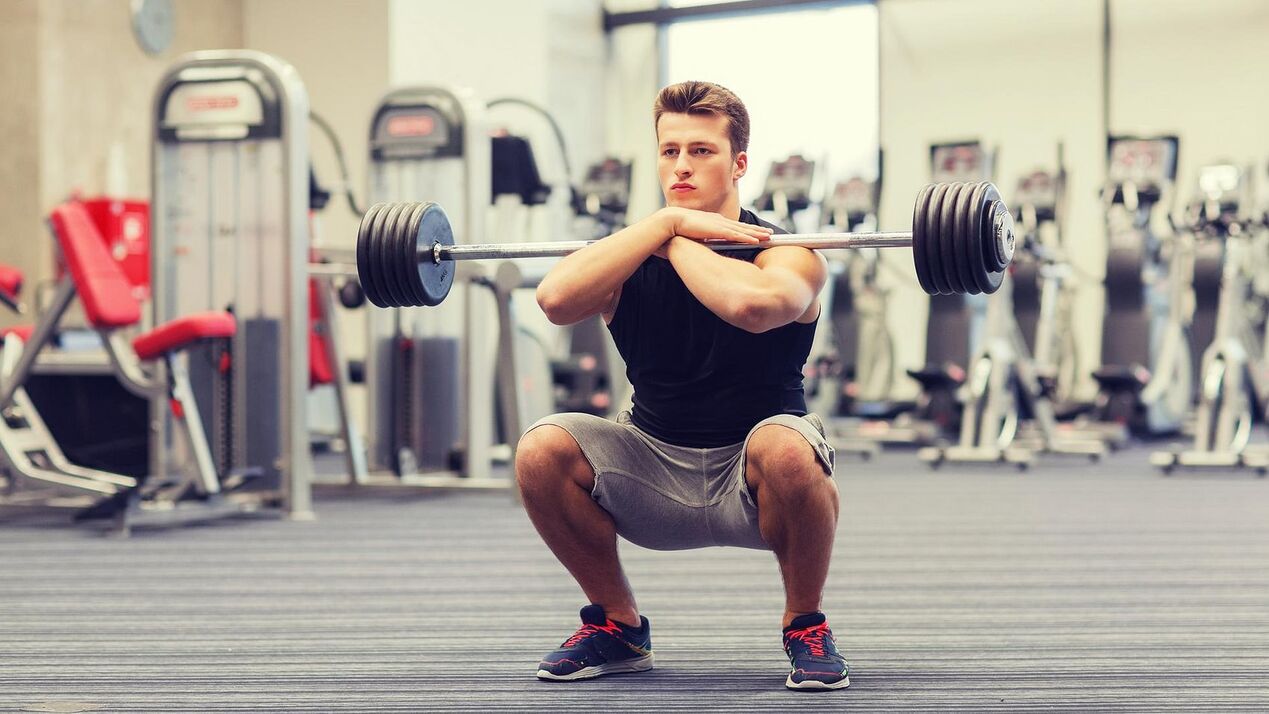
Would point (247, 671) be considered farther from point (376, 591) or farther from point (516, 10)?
point (516, 10)

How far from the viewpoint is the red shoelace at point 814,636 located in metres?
2.27

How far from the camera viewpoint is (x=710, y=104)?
89.6 inches

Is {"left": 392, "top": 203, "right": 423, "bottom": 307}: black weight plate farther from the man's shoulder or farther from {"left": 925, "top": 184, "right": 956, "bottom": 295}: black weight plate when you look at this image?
{"left": 925, "top": 184, "right": 956, "bottom": 295}: black weight plate

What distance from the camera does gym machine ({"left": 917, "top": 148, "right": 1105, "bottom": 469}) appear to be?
21.7 feet

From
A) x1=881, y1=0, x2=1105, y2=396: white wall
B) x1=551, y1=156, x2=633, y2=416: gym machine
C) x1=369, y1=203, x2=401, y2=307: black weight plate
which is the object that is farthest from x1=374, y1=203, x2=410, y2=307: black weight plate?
x1=881, y1=0, x2=1105, y2=396: white wall

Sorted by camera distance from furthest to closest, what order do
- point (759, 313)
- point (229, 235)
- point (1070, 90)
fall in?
point (1070, 90) < point (229, 235) < point (759, 313)

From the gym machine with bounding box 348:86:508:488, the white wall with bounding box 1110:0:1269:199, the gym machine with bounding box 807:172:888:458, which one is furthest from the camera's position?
the white wall with bounding box 1110:0:1269:199

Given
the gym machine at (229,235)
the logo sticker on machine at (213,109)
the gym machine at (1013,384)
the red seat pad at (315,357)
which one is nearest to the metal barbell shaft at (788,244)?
the gym machine at (229,235)

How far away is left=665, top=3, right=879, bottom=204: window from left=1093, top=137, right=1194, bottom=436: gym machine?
2.29 metres

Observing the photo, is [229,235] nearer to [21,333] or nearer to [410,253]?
[21,333]

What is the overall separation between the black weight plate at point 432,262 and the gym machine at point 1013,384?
14.9 feet

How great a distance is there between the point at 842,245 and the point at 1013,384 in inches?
193

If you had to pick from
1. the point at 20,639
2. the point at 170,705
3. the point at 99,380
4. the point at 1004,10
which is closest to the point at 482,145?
the point at 99,380

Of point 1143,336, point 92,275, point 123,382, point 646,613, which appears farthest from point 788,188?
point 646,613
